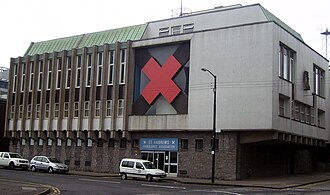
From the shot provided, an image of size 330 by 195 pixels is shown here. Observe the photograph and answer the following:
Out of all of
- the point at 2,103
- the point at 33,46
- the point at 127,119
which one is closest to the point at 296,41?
the point at 127,119

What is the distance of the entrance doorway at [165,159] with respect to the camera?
41.3m

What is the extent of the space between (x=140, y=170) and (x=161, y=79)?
9.80m

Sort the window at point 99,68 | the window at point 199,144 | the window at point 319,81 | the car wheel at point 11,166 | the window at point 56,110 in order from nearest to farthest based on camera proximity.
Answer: the window at point 199,144 → the car wheel at point 11,166 → the window at point 99,68 → the window at point 319,81 → the window at point 56,110

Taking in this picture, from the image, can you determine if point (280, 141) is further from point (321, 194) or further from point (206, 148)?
point (321, 194)

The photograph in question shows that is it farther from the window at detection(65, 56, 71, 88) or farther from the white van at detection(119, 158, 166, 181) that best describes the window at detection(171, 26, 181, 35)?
the white van at detection(119, 158, 166, 181)

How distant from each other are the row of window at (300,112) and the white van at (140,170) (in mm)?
11347

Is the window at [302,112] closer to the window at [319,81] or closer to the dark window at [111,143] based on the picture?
the window at [319,81]

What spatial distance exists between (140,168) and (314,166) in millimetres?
26462

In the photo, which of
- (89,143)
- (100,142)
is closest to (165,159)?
(100,142)

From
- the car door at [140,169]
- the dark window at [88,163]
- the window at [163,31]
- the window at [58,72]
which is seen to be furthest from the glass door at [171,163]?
the window at [58,72]

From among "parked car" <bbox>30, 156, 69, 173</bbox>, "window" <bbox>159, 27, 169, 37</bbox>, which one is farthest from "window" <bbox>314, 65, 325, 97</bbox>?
"parked car" <bbox>30, 156, 69, 173</bbox>

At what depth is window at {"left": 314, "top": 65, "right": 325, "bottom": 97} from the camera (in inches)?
1880

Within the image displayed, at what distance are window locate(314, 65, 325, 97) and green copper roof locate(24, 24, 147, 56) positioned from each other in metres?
18.1

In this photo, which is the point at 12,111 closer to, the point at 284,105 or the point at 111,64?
the point at 111,64
